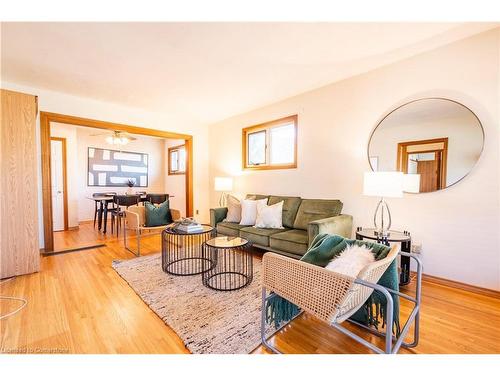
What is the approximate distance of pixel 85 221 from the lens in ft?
18.6

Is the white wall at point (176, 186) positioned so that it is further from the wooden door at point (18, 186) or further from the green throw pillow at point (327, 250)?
the green throw pillow at point (327, 250)

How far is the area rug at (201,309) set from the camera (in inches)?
57.6

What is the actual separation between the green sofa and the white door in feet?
12.0

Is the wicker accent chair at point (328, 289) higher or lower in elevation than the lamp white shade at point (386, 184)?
lower

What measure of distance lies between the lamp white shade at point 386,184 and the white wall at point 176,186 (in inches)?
189

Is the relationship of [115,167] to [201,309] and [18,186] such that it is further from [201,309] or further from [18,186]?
[201,309]

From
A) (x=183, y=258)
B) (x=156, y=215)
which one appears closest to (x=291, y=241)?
(x=183, y=258)

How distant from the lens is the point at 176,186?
20.9ft

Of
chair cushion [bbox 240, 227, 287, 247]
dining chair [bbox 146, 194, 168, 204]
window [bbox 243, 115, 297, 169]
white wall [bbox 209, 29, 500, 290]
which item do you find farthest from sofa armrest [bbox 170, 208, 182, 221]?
white wall [bbox 209, 29, 500, 290]

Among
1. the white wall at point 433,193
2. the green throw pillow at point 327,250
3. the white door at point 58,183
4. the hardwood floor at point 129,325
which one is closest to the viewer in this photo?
the hardwood floor at point 129,325

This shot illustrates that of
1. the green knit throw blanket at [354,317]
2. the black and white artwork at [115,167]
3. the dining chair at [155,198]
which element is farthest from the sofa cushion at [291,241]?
the black and white artwork at [115,167]

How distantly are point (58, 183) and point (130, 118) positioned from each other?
2317 mm
